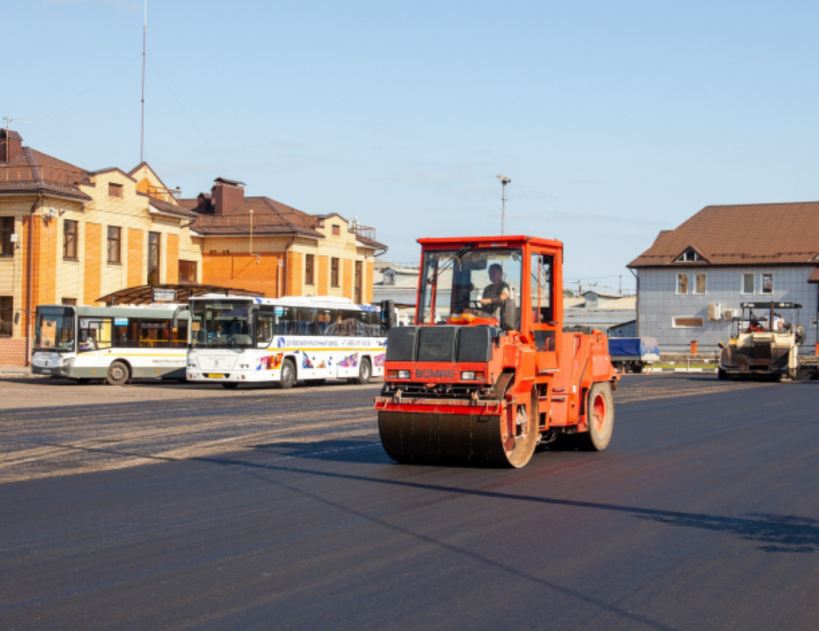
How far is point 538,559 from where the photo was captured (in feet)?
26.6

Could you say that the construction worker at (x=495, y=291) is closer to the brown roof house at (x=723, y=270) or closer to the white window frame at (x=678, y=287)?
the brown roof house at (x=723, y=270)

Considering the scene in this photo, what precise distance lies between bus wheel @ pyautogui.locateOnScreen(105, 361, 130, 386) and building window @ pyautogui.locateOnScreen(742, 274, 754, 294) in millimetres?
52261

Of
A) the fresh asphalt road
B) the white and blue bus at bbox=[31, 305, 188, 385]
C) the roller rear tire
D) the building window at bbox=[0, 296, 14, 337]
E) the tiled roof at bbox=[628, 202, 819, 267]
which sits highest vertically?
the tiled roof at bbox=[628, 202, 819, 267]

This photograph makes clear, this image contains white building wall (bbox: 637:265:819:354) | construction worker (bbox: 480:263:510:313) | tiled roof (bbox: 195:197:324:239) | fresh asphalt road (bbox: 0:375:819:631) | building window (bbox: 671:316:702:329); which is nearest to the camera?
fresh asphalt road (bbox: 0:375:819:631)

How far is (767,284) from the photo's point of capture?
251 feet

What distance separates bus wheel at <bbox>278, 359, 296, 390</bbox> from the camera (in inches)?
1400

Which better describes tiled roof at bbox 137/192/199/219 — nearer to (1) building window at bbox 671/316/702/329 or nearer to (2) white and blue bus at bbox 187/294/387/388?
(2) white and blue bus at bbox 187/294/387/388

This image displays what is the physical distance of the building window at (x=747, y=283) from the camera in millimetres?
76750

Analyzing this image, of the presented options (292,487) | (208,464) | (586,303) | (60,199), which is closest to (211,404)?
(208,464)

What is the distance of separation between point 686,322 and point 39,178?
48.6 metres

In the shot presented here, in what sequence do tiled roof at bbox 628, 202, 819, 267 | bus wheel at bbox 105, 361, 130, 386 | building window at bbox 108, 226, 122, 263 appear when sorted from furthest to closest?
tiled roof at bbox 628, 202, 819, 267, building window at bbox 108, 226, 122, 263, bus wheel at bbox 105, 361, 130, 386

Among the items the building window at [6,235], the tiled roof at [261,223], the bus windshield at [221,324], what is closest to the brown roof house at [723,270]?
the tiled roof at [261,223]

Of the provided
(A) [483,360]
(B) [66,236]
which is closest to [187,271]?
(B) [66,236]

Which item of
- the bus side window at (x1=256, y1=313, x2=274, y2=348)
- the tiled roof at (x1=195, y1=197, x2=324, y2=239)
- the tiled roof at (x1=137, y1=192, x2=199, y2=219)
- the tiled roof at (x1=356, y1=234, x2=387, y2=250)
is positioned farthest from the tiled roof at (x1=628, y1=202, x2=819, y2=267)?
the bus side window at (x1=256, y1=313, x2=274, y2=348)
